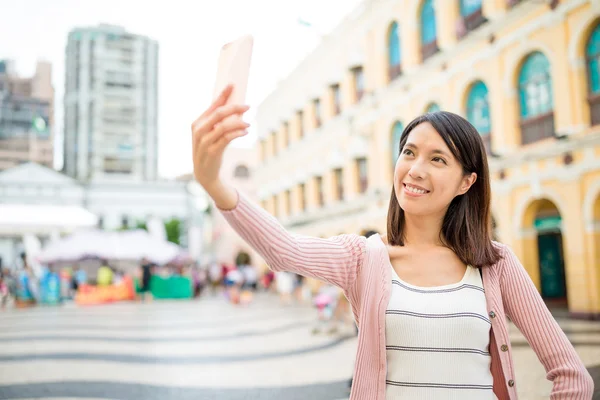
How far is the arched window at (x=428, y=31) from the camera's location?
593 inches

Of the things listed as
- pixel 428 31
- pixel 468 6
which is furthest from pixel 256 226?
pixel 428 31

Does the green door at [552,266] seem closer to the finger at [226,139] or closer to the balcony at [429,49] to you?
the balcony at [429,49]

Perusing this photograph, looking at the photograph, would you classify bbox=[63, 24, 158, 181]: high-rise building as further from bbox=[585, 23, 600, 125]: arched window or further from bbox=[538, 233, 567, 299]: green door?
bbox=[585, 23, 600, 125]: arched window

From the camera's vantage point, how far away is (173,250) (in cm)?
2422

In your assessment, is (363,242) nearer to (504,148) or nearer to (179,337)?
(179,337)

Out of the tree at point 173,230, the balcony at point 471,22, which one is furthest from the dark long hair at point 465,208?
the tree at point 173,230

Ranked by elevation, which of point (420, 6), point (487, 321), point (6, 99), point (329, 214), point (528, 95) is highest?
point (6, 99)

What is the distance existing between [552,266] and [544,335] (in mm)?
15243

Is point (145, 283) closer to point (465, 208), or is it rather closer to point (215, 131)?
point (465, 208)

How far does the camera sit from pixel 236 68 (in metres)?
1.22

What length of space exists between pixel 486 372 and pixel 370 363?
0.38m

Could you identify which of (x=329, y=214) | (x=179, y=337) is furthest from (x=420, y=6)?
(x=179, y=337)

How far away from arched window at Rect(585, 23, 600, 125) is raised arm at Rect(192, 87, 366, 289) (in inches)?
415

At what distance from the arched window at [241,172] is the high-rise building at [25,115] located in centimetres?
3733
